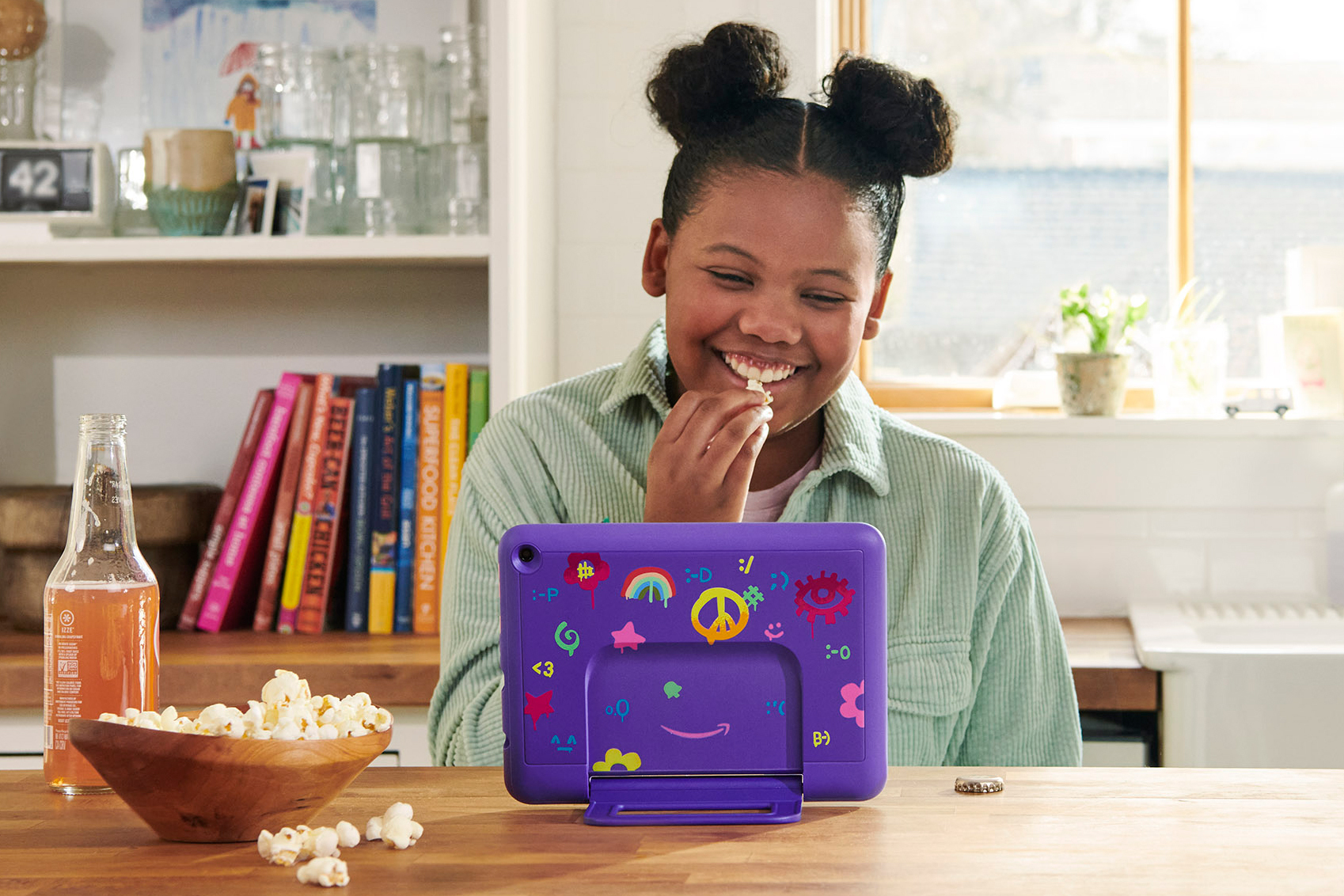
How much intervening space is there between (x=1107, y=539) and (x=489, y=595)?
1.30m

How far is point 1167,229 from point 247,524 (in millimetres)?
1636

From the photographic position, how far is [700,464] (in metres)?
1.13

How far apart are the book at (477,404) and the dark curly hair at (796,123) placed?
588 millimetres

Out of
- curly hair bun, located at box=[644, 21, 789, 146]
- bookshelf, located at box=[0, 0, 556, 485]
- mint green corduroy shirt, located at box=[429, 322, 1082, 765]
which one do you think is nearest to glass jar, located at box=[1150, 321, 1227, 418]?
mint green corduroy shirt, located at box=[429, 322, 1082, 765]

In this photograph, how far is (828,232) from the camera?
48.6 inches

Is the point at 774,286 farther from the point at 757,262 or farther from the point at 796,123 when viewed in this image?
the point at 796,123

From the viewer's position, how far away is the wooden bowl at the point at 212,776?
0.70 metres

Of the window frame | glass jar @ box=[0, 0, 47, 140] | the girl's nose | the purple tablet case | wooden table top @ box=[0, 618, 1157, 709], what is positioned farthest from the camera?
the window frame

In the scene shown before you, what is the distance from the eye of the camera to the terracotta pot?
7.11 ft

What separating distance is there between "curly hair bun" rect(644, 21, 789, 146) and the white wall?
795 millimetres

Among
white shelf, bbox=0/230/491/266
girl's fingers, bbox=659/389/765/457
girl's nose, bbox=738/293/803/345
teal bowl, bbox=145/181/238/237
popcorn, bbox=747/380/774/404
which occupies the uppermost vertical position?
teal bowl, bbox=145/181/238/237

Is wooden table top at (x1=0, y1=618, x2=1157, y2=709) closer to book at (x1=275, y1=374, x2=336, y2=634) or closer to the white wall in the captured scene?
book at (x1=275, y1=374, x2=336, y2=634)

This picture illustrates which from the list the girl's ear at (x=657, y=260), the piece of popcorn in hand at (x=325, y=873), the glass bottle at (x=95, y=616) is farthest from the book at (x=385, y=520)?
the piece of popcorn in hand at (x=325, y=873)

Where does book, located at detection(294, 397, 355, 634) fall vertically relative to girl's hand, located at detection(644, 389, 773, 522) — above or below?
below
